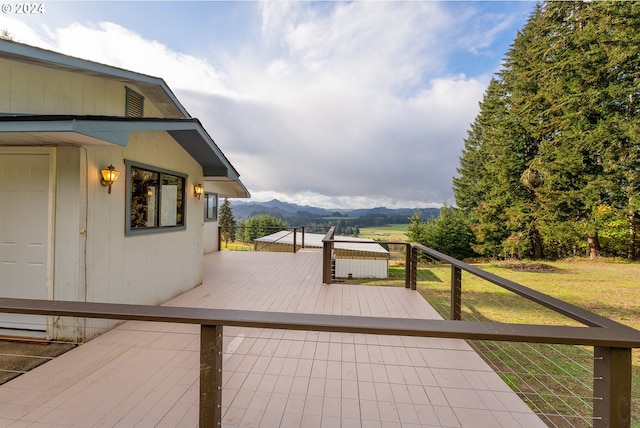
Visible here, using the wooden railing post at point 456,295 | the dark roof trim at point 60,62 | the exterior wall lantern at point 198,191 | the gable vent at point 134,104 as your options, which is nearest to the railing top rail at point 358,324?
the wooden railing post at point 456,295

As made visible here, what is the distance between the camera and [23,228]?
10.3 feet

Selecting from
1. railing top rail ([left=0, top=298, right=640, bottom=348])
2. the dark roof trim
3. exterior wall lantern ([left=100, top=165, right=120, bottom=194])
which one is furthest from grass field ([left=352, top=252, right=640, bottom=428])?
the dark roof trim

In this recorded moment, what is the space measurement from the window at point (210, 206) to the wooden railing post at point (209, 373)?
9.40m

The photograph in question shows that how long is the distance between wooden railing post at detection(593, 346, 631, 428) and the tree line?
14752mm

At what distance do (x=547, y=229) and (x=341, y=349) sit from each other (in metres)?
14.2

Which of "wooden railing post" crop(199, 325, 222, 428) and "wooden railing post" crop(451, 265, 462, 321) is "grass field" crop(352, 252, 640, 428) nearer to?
"wooden railing post" crop(451, 265, 462, 321)

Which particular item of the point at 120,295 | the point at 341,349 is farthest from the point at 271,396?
the point at 120,295

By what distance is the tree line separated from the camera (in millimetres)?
11258

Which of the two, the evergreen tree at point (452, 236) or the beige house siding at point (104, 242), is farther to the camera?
the evergreen tree at point (452, 236)

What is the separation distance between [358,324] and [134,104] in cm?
470

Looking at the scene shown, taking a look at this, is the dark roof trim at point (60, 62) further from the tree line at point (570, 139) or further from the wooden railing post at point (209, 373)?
the tree line at point (570, 139)

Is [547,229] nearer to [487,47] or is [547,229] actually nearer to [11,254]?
[487,47]

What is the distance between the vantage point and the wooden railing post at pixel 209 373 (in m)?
1.21

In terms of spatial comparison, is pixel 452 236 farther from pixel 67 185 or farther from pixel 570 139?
pixel 67 185
